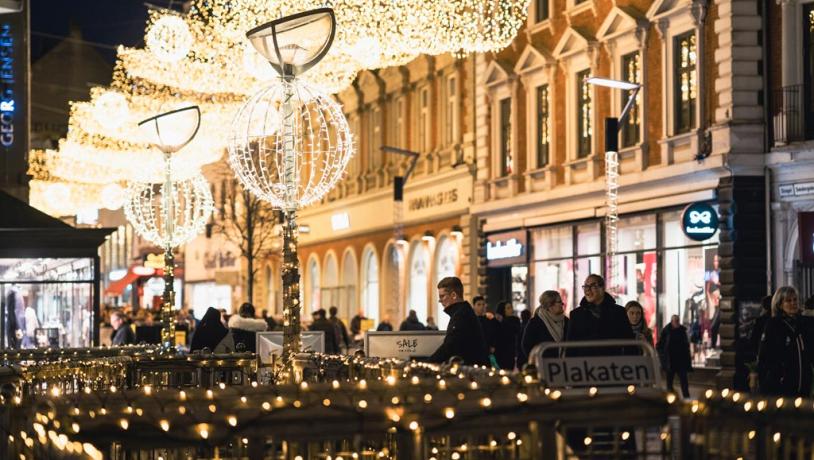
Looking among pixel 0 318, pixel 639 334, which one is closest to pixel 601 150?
pixel 0 318

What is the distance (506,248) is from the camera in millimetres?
45188

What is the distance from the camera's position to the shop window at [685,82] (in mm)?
34750

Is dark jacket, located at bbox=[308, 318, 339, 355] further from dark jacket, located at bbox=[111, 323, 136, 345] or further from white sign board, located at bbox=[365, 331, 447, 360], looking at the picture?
white sign board, located at bbox=[365, 331, 447, 360]

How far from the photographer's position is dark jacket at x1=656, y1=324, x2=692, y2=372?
1185 inches

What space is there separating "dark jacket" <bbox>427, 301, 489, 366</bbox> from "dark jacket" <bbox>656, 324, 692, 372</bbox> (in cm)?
1573

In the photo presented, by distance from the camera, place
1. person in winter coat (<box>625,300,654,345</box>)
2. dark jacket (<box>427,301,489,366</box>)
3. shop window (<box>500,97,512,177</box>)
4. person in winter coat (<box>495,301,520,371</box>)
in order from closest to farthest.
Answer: dark jacket (<box>427,301,489,366</box>), person in winter coat (<box>625,300,654,345</box>), person in winter coat (<box>495,301,520,371</box>), shop window (<box>500,97,512,177</box>)

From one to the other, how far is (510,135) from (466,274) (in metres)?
4.53

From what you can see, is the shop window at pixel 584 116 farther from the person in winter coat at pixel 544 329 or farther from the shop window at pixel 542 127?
the person in winter coat at pixel 544 329

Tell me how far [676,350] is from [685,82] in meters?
7.18

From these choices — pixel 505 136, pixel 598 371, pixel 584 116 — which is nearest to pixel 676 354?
pixel 584 116

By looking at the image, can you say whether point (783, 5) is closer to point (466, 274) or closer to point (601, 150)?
point (601, 150)

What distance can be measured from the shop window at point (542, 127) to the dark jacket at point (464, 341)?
93.2 ft

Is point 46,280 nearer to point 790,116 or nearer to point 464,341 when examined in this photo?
point 790,116

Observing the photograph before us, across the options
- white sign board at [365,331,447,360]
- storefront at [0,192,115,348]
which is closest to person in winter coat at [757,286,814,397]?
white sign board at [365,331,447,360]
